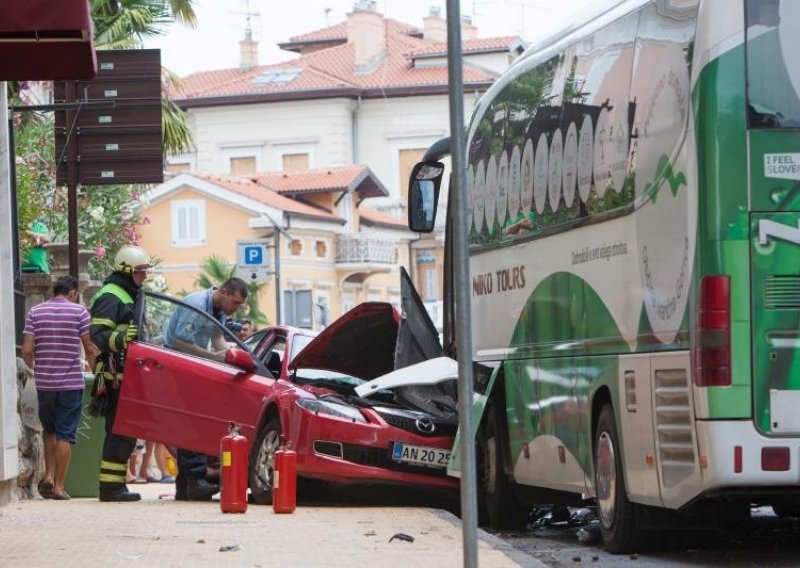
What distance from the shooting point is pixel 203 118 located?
93312mm

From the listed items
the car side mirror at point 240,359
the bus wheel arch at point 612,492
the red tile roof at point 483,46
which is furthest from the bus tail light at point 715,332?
the red tile roof at point 483,46

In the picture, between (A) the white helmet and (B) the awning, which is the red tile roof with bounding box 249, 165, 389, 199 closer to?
(A) the white helmet

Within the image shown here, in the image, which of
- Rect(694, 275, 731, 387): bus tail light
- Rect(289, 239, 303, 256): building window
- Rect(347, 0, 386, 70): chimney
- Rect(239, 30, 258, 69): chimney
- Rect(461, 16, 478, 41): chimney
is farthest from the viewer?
Rect(239, 30, 258, 69): chimney

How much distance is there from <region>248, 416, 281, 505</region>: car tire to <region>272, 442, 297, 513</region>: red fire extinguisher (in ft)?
3.36

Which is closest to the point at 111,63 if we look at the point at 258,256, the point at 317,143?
the point at 258,256

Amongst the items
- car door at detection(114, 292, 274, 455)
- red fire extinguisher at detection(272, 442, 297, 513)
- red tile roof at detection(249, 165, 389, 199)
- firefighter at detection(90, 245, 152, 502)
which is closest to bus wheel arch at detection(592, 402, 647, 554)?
red fire extinguisher at detection(272, 442, 297, 513)

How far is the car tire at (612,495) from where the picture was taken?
38.4 feet

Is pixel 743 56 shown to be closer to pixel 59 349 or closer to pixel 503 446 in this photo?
pixel 503 446

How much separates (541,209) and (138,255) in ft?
14.8

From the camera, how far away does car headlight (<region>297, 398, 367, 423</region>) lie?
15391 mm

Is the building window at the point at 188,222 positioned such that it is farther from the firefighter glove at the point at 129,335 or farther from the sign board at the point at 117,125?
the firefighter glove at the point at 129,335

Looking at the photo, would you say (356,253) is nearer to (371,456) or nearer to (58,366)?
(58,366)

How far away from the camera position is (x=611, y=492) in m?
11.9

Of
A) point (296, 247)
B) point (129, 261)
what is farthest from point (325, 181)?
point (129, 261)
